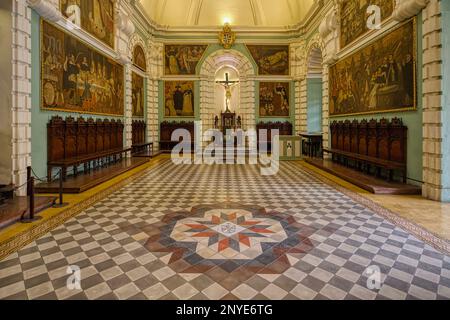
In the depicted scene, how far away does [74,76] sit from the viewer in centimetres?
903

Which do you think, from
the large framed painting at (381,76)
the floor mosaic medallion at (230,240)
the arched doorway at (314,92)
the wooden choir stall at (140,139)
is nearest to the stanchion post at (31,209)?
the floor mosaic medallion at (230,240)

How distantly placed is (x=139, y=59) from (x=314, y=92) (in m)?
10.3

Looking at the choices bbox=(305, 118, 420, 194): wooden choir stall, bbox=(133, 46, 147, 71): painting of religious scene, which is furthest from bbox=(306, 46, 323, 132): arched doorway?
bbox=(133, 46, 147, 71): painting of religious scene

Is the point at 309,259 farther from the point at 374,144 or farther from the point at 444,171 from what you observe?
the point at 374,144

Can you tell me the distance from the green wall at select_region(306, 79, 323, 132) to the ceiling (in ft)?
13.5

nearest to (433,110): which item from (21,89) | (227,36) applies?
(21,89)

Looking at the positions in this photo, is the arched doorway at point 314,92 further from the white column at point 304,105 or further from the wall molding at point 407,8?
the wall molding at point 407,8

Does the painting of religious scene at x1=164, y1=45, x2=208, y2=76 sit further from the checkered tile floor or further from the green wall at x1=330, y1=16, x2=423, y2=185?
the checkered tile floor

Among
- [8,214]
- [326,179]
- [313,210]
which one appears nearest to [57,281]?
[8,214]

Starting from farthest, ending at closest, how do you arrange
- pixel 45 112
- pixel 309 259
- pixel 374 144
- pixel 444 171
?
pixel 374 144 < pixel 45 112 < pixel 444 171 < pixel 309 259

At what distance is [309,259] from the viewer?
141 inches

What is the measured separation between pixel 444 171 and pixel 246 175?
5535mm

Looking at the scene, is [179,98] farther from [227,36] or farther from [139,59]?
[227,36]

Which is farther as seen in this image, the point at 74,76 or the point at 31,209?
the point at 74,76
